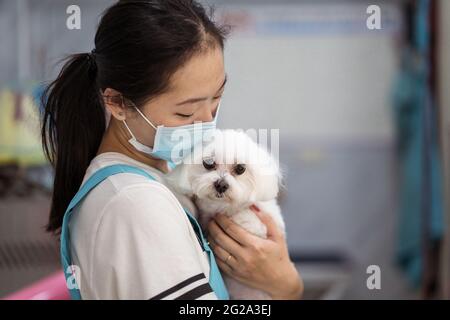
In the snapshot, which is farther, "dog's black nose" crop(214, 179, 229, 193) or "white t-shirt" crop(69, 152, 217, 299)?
"dog's black nose" crop(214, 179, 229, 193)

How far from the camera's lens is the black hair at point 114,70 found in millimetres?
794

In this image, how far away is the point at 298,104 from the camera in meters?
2.63

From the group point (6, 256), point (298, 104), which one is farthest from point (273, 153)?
point (298, 104)

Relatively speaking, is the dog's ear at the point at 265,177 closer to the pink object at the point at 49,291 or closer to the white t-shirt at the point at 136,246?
the white t-shirt at the point at 136,246

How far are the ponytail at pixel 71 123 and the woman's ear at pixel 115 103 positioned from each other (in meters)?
0.05

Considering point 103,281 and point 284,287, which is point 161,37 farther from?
point 284,287

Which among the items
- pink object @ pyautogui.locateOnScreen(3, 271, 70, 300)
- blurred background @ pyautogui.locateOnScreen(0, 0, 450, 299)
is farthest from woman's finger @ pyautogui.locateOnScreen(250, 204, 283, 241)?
blurred background @ pyautogui.locateOnScreen(0, 0, 450, 299)

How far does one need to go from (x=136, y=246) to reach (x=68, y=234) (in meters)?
0.16

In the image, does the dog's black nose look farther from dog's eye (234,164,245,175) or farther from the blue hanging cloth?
the blue hanging cloth

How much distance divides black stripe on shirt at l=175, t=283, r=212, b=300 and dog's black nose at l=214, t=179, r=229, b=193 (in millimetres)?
243

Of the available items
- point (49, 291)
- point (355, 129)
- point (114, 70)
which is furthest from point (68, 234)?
point (355, 129)

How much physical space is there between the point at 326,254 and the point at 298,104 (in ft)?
2.45

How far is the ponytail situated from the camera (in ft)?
2.97
